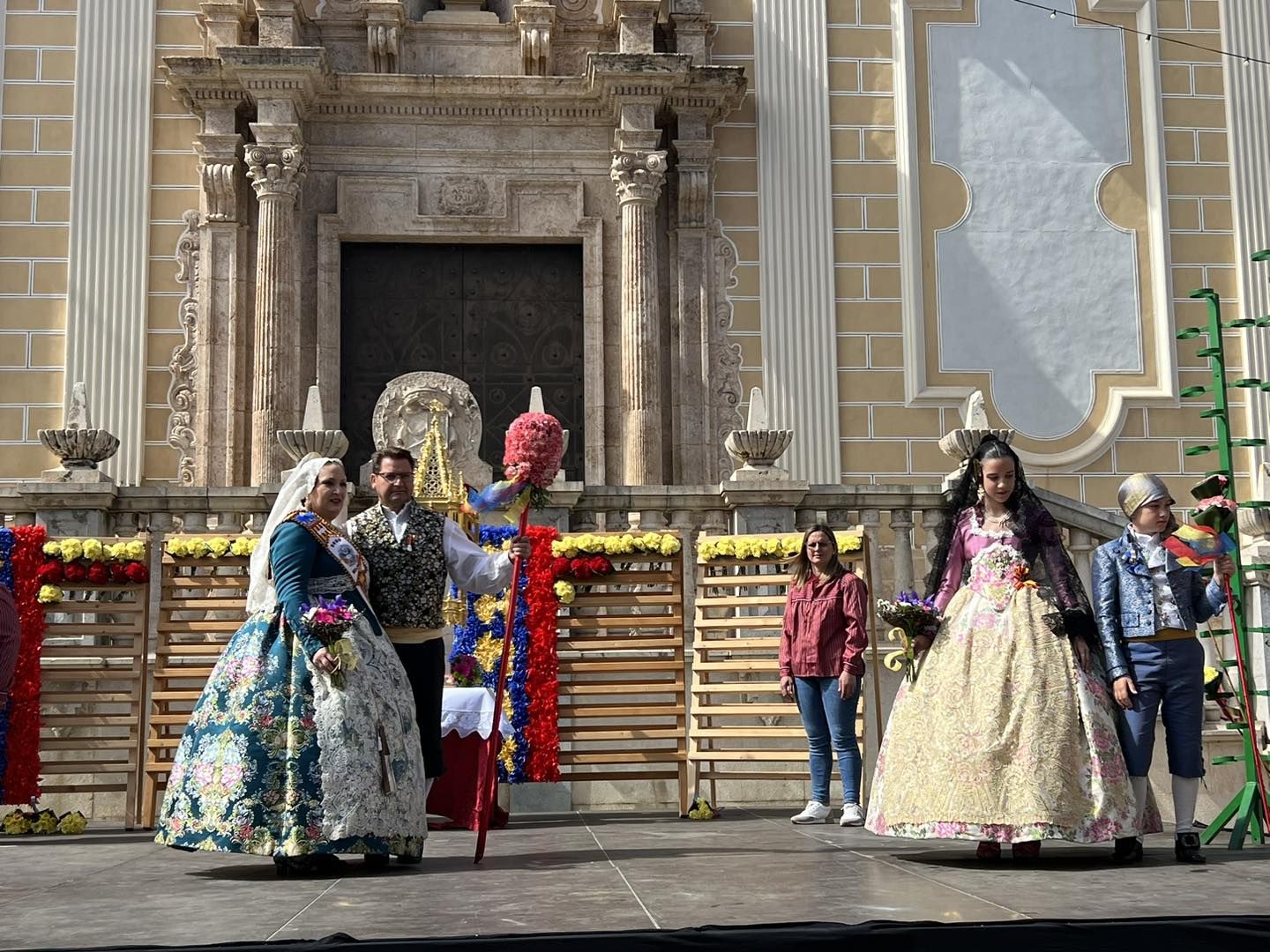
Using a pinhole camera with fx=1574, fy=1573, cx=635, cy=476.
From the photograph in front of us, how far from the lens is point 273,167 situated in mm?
15500

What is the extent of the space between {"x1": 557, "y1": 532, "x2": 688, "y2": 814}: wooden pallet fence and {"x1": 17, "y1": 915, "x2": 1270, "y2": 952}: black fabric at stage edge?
17.9 ft

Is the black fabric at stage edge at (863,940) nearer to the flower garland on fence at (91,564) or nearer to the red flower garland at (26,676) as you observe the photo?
the red flower garland at (26,676)

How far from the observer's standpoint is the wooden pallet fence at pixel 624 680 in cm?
1008

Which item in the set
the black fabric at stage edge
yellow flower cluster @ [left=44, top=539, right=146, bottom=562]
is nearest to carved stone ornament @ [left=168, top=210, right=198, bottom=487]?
yellow flower cluster @ [left=44, top=539, right=146, bottom=562]

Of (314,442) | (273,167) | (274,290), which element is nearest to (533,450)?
(314,442)

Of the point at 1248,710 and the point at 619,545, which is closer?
the point at 1248,710

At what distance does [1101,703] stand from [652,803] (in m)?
4.38

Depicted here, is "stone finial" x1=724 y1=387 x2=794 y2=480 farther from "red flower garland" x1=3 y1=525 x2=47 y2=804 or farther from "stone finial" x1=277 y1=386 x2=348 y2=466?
"red flower garland" x1=3 y1=525 x2=47 y2=804

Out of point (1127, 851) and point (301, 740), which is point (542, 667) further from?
point (1127, 851)

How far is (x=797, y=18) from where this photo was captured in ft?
54.9

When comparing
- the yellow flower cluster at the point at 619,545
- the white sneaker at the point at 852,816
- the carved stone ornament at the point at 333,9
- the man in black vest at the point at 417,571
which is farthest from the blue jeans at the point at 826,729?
the carved stone ornament at the point at 333,9

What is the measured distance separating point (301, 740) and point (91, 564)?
397 centimetres

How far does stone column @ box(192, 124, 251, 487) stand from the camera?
50.8 feet

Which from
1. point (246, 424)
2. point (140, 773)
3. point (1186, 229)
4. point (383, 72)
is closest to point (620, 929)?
point (140, 773)
